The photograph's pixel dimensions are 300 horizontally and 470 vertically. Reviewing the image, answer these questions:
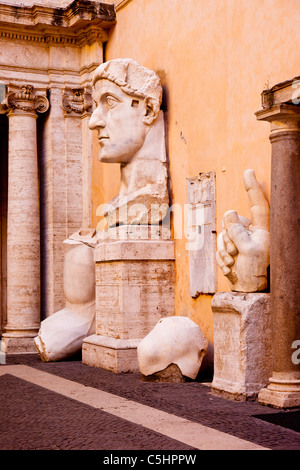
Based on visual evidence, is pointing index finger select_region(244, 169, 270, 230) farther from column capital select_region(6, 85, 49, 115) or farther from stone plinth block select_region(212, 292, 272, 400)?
column capital select_region(6, 85, 49, 115)

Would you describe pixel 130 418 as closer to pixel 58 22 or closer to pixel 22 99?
pixel 22 99

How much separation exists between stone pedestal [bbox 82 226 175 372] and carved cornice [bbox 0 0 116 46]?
3.31 m

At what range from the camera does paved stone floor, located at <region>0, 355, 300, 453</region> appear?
4750 millimetres

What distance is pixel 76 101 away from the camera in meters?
10.8

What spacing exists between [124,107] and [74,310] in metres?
2.60

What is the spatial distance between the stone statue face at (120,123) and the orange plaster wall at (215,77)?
15.5 inches

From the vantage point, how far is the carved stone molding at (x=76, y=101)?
34.8ft

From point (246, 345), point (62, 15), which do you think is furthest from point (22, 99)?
point (246, 345)

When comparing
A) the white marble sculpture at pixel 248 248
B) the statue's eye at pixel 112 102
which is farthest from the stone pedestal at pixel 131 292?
the white marble sculpture at pixel 248 248

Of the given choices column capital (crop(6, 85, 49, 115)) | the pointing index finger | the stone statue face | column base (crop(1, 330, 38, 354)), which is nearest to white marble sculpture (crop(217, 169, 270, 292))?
the pointing index finger

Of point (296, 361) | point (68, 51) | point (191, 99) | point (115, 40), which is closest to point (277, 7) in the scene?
point (191, 99)

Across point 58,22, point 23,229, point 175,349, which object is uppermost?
point 58,22
